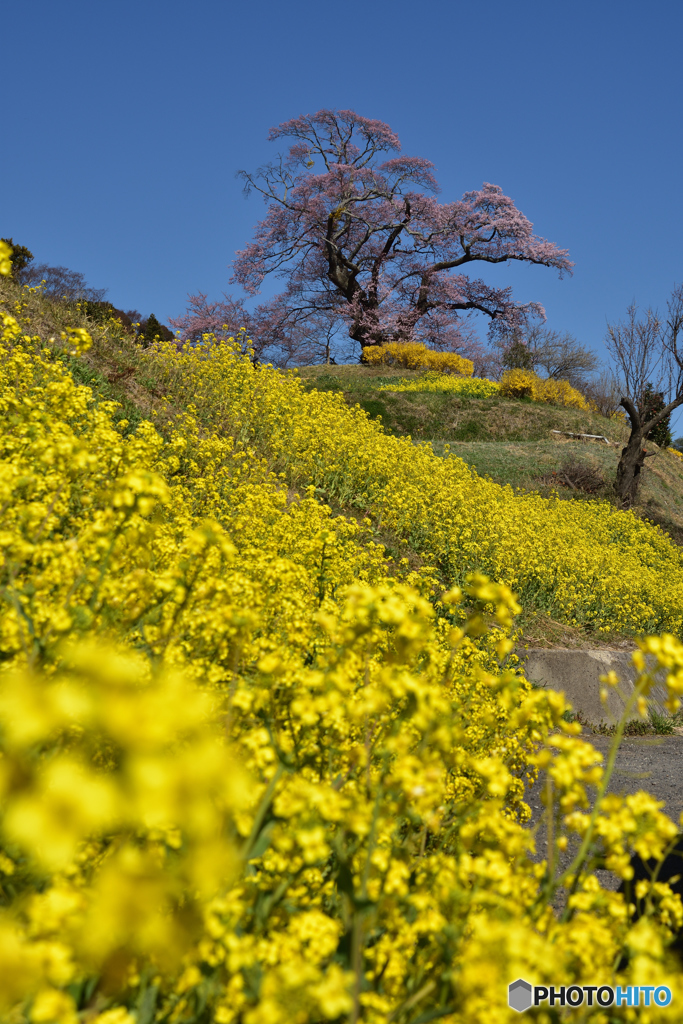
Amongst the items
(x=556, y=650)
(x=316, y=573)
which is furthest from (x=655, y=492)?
(x=316, y=573)

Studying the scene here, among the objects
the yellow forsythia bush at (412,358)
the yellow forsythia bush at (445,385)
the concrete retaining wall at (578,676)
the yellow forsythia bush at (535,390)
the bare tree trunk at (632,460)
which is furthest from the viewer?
the yellow forsythia bush at (412,358)

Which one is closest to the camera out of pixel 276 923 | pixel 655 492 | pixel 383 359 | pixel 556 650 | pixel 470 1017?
pixel 470 1017

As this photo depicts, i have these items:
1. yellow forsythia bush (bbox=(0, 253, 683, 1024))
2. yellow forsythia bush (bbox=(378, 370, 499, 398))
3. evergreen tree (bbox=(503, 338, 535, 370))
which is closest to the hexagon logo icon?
yellow forsythia bush (bbox=(0, 253, 683, 1024))

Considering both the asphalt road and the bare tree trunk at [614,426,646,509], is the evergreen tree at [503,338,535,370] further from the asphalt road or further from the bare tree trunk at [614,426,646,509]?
the asphalt road

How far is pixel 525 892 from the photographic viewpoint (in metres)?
1.51

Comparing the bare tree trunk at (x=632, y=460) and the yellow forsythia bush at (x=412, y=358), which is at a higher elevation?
the yellow forsythia bush at (x=412, y=358)

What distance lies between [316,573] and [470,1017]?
2.94m

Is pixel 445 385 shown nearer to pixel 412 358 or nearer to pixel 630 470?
pixel 412 358

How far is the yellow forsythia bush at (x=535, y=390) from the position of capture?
916 inches

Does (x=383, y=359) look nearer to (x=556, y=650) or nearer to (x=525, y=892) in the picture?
(x=556, y=650)

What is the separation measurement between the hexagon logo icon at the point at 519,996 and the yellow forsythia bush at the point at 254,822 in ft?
0.39

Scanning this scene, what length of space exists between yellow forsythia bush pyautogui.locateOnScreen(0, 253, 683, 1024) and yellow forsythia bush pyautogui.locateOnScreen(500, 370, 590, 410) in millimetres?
22139

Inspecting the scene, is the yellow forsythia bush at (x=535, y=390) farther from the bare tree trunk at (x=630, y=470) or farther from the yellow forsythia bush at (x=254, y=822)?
the yellow forsythia bush at (x=254, y=822)

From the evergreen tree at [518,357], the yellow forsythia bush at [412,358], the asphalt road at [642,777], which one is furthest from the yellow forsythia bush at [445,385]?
the asphalt road at [642,777]
